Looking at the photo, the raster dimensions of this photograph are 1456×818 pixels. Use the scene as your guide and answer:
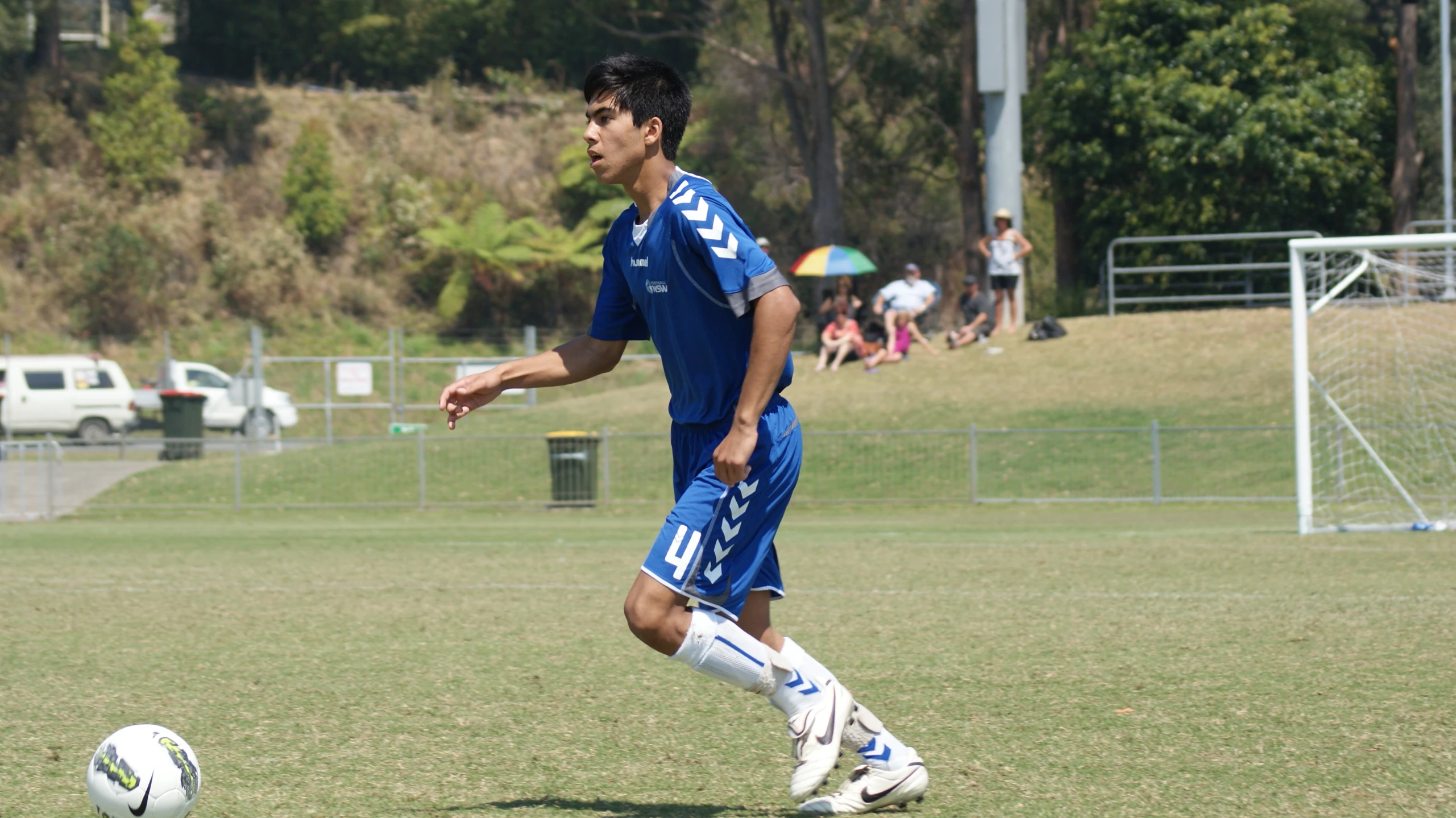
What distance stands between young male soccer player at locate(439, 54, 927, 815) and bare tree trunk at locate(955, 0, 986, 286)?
3225 centimetres

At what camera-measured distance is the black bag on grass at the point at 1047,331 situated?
1008 inches

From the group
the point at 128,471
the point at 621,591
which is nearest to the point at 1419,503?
the point at 621,591

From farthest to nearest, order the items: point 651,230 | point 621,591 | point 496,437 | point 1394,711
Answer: point 496,437
point 621,591
point 1394,711
point 651,230

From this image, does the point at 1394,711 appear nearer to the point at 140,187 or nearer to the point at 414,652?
the point at 414,652

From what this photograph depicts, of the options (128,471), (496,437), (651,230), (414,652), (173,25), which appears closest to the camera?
(651,230)

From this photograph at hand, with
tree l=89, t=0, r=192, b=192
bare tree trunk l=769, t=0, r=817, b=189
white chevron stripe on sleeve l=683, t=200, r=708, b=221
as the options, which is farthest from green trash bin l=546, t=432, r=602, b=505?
tree l=89, t=0, r=192, b=192

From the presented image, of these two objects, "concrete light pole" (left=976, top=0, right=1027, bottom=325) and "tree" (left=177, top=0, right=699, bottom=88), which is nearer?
"concrete light pole" (left=976, top=0, right=1027, bottom=325)

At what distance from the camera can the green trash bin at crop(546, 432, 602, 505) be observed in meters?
20.5

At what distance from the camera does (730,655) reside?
169 inches

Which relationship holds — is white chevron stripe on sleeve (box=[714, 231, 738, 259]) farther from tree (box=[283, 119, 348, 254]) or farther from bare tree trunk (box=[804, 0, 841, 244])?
tree (box=[283, 119, 348, 254])

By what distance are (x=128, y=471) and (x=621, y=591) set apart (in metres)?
14.7

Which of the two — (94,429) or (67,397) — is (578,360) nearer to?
(67,397)

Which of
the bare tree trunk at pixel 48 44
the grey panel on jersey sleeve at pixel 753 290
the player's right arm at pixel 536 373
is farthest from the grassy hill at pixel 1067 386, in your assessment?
the bare tree trunk at pixel 48 44

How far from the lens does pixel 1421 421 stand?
18172 millimetres
